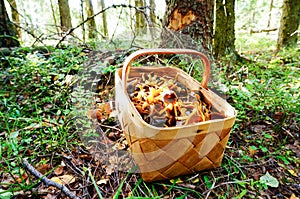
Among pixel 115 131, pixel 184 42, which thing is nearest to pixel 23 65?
pixel 115 131

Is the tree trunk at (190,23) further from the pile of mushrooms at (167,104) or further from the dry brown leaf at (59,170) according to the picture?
the dry brown leaf at (59,170)

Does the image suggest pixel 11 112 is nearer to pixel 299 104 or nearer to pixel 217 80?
pixel 217 80

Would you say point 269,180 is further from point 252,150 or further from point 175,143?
point 175,143

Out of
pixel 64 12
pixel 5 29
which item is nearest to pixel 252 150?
pixel 5 29

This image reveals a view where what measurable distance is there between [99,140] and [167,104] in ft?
1.56

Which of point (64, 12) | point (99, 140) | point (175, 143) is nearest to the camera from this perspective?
point (175, 143)

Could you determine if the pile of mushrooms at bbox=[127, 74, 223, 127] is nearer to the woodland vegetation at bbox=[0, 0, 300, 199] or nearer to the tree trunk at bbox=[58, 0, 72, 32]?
the woodland vegetation at bbox=[0, 0, 300, 199]

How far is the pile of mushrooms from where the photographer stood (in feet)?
3.06

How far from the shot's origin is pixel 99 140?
1.20 m

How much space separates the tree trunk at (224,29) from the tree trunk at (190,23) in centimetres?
70

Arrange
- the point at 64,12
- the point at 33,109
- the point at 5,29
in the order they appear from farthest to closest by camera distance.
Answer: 1. the point at 64,12
2. the point at 5,29
3. the point at 33,109

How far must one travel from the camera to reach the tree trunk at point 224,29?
8.81 feet

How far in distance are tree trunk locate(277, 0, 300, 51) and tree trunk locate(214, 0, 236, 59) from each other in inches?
58.8

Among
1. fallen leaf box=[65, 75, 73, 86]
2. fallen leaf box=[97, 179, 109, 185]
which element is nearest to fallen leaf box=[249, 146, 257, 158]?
fallen leaf box=[97, 179, 109, 185]
